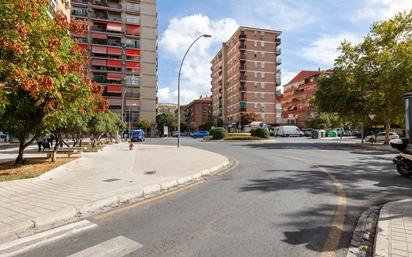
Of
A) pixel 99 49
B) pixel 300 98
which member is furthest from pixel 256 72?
pixel 99 49

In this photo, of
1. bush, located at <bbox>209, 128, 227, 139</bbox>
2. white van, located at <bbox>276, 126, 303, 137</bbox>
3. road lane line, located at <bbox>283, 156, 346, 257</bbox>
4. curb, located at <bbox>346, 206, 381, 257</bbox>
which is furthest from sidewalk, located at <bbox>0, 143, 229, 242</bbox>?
white van, located at <bbox>276, 126, 303, 137</bbox>

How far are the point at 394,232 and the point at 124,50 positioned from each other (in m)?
79.0

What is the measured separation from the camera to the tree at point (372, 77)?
86.8 feet

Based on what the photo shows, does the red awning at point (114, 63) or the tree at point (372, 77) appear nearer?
the tree at point (372, 77)

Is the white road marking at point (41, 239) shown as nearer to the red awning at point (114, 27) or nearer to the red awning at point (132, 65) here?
the red awning at point (132, 65)

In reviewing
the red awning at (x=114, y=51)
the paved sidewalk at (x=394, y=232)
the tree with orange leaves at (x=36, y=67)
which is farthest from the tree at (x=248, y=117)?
the paved sidewalk at (x=394, y=232)

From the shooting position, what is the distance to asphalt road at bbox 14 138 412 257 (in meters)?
4.07

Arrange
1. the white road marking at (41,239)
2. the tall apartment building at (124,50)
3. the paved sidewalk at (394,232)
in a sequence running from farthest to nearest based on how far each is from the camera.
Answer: the tall apartment building at (124,50), the white road marking at (41,239), the paved sidewalk at (394,232)

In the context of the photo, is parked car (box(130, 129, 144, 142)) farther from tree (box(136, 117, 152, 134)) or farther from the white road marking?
the white road marking

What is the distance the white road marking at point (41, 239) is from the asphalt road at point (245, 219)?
0.53ft

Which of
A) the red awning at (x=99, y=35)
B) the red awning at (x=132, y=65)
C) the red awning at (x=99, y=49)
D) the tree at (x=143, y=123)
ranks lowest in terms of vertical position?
the tree at (x=143, y=123)

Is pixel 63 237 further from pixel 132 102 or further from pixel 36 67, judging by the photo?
pixel 132 102

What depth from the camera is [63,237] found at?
14.9 ft

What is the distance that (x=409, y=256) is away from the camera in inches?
139
